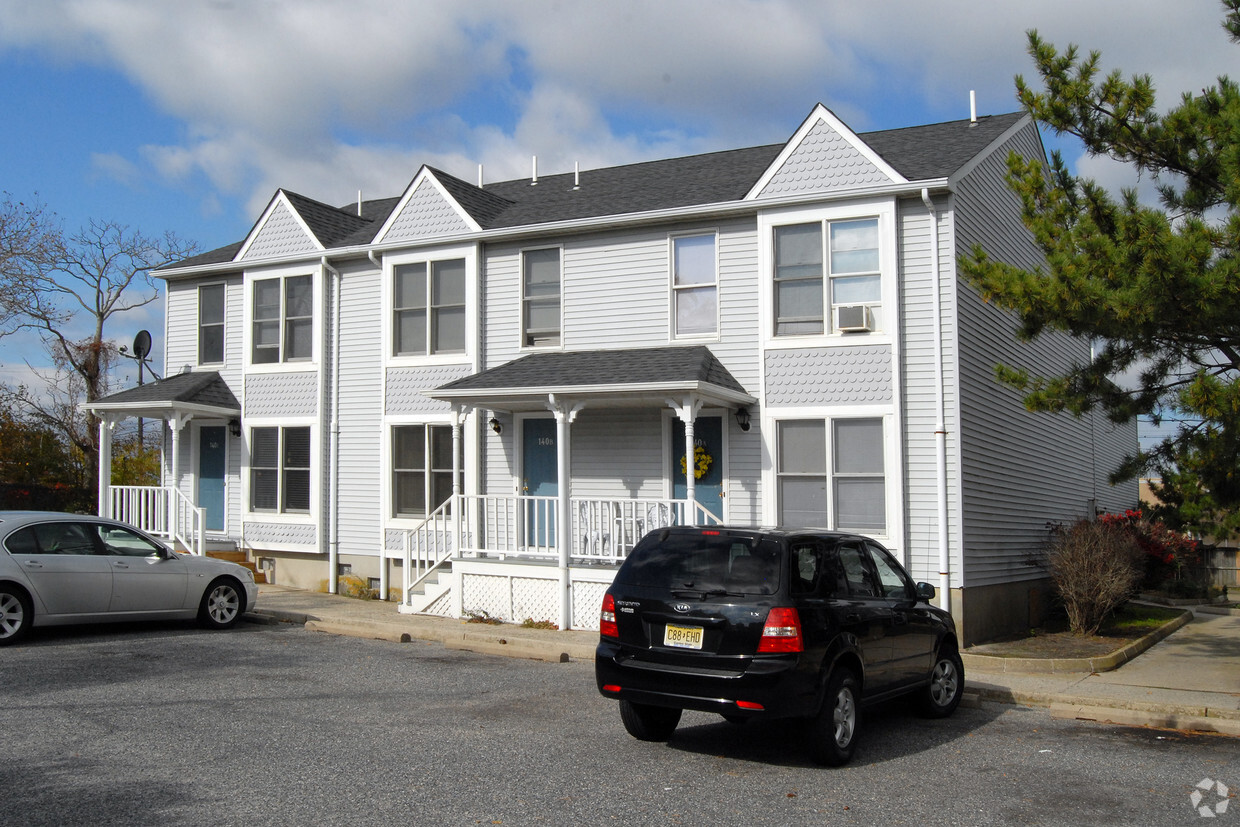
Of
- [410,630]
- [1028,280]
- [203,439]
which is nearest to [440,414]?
[410,630]

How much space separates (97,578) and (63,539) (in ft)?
2.00

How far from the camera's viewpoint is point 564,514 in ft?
46.6

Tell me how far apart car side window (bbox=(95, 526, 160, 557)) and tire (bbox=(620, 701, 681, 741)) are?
7.91 meters

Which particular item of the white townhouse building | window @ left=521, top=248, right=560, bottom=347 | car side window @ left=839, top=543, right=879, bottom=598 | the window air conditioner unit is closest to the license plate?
car side window @ left=839, top=543, right=879, bottom=598

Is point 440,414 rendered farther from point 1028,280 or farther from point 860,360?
point 1028,280

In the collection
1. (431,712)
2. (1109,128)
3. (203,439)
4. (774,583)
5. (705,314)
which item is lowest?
(431,712)

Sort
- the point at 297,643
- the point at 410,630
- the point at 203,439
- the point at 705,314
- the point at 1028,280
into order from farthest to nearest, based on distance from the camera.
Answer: the point at 203,439, the point at 705,314, the point at 410,630, the point at 297,643, the point at 1028,280

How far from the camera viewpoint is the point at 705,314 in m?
15.6

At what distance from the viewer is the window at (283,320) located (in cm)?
1875

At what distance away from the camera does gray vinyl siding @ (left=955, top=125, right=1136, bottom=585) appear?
1407 centimetres

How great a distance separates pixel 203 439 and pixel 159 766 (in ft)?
45.6

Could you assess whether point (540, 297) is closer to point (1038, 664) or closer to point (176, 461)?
point (176, 461)

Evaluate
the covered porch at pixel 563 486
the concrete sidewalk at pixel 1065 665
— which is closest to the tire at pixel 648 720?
the concrete sidewalk at pixel 1065 665

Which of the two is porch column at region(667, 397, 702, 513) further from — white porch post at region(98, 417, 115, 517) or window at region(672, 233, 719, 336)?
white porch post at region(98, 417, 115, 517)
